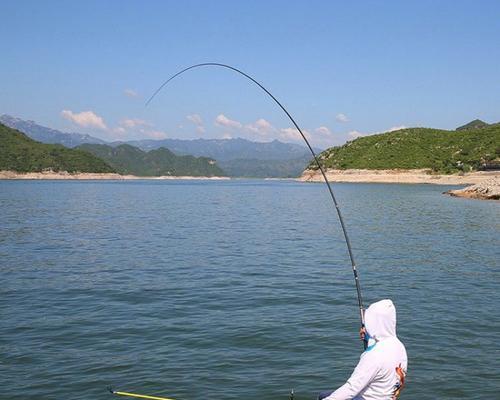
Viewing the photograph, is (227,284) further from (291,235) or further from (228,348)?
(291,235)

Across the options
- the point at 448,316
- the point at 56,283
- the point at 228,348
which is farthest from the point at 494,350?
the point at 56,283

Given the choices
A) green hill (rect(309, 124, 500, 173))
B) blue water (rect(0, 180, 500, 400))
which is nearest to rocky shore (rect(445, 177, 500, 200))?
blue water (rect(0, 180, 500, 400))

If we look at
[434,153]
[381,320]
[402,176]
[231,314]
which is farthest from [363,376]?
[434,153]

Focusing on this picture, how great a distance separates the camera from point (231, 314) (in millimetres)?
14383

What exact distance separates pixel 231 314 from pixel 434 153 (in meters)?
177

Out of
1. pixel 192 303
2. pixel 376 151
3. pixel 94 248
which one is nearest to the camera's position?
pixel 192 303

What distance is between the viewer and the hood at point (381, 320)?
5613mm

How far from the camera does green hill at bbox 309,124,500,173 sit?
15612cm

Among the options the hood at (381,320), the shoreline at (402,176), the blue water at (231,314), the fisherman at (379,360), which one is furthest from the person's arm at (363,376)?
the shoreline at (402,176)

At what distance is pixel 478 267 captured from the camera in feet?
70.2

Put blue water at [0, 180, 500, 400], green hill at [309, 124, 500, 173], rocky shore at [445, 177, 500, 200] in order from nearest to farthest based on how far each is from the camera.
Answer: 1. blue water at [0, 180, 500, 400]
2. rocky shore at [445, 177, 500, 200]
3. green hill at [309, 124, 500, 173]

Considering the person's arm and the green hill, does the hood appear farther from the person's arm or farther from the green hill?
the green hill

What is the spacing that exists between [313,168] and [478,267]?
581 feet

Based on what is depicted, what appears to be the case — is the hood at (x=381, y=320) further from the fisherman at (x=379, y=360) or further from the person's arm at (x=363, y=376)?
the person's arm at (x=363, y=376)
